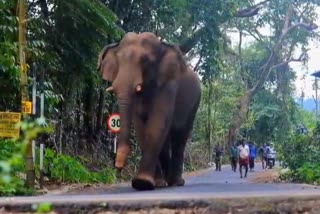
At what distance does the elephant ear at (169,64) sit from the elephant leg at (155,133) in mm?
226

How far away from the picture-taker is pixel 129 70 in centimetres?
915

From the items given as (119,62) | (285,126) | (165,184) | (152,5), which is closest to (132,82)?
(119,62)

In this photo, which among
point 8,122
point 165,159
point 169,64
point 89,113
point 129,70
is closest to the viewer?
point 129,70

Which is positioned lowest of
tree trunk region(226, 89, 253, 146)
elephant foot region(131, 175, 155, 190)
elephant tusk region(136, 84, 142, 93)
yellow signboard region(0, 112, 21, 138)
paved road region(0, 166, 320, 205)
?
paved road region(0, 166, 320, 205)

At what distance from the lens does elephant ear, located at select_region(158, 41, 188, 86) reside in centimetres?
993

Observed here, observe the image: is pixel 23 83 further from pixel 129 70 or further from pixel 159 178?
pixel 159 178

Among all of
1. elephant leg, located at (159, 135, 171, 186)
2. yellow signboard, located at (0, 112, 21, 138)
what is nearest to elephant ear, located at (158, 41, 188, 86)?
elephant leg, located at (159, 135, 171, 186)

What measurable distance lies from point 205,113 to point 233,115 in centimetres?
271

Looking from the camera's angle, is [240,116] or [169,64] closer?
[169,64]

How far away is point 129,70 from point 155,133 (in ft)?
3.43

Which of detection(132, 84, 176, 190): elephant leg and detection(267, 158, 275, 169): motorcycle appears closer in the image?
detection(132, 84, 176, 190): elephant leg

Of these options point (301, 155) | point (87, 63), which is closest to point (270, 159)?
point (301, 155)

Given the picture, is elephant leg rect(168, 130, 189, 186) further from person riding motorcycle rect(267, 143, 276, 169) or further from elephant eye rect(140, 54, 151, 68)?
person riding motorcycle rect(267, 143, 276, 169)

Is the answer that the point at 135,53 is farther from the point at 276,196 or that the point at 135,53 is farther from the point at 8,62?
the point at 276,196
